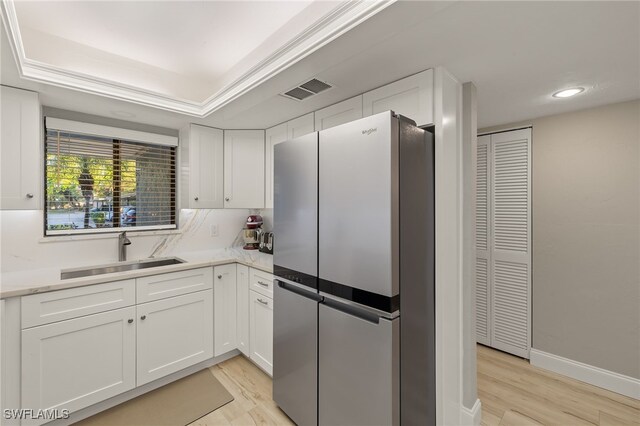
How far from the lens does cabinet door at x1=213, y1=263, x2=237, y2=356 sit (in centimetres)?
249

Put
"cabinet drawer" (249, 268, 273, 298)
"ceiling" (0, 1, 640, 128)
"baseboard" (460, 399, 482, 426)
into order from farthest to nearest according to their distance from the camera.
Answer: "cabinet drawer" (249, 268, 273, 298)
"baseboard" (460, 399, 482, 426)
"ceiling" (0, 1, 640, 128)

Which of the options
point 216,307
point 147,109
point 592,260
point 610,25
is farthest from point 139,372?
point 592,260

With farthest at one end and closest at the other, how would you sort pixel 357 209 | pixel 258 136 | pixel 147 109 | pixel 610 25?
pixel 258 136
pixel 147 109
pixel 357 209
pixel 610 25

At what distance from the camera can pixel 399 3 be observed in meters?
1.08

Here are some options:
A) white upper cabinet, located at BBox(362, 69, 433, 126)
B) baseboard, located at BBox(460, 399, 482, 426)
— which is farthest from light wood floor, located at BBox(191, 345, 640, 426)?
white upper cabinet, located at BBox(362, 69, 433, 126)

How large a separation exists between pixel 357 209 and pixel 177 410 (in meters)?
1.93

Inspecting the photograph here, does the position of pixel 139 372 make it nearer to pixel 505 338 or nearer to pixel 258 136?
pixel 258 136

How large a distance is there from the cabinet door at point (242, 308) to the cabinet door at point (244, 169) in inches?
28.4

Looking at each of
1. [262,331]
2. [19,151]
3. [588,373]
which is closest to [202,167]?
[19,151]

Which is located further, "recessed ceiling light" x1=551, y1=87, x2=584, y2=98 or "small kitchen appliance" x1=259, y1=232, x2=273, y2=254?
"small kitchen appliance" x1=259, y1=232, x2=273, y2=254

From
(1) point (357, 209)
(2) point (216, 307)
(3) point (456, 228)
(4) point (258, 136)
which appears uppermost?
(4) point (258, 136)

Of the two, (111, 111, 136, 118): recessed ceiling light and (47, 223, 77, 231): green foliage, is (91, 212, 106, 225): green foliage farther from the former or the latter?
(111, 111, 136, 118): recessed ceiling light

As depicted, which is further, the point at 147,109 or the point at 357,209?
the point at 147,109

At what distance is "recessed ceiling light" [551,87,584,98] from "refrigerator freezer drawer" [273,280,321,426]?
216 cm
